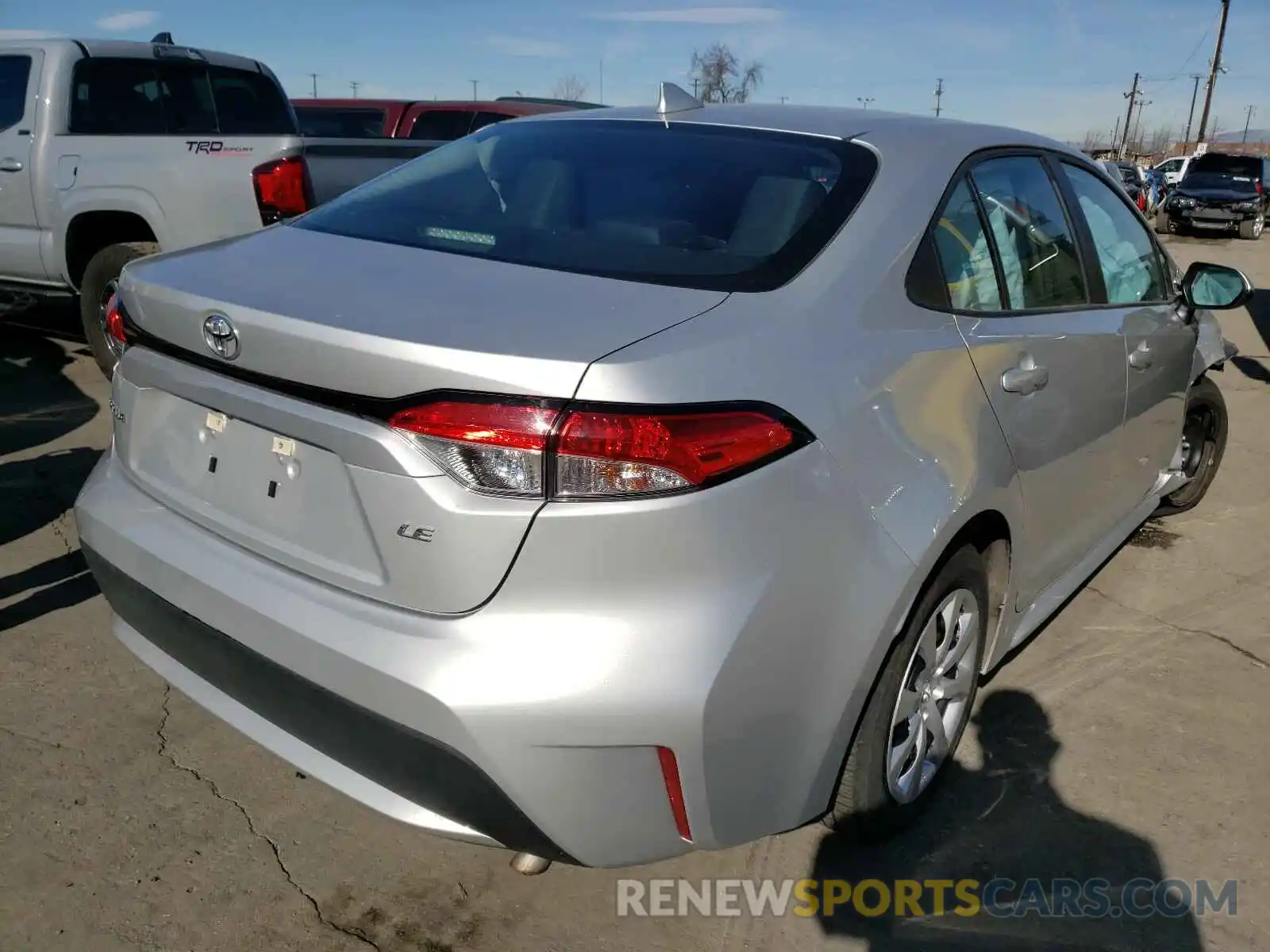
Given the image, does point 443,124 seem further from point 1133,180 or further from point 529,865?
point 1133,180

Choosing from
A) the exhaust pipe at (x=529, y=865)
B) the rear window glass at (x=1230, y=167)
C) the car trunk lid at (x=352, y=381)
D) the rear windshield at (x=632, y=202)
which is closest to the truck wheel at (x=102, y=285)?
the rear windshield at (x=632, y=202)

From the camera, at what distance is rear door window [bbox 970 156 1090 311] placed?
2.76 meters

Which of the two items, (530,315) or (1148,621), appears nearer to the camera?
(530,315)

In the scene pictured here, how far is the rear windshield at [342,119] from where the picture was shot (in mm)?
12266

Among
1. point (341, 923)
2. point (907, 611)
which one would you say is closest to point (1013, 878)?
point (907, 611)

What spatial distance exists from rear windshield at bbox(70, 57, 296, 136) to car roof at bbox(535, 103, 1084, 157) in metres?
4.35

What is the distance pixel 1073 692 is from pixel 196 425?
105 inches

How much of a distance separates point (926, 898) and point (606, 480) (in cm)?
139

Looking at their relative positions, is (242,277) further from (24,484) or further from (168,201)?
(168,201)

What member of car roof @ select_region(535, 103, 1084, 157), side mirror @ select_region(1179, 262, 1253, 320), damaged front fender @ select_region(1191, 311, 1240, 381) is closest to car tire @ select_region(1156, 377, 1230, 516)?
damaged front fender @ select_region(1191, 311, 1240, 381)

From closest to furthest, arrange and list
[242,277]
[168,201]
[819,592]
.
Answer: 1. [819,592]
2. [242,277]
3. [168,201]

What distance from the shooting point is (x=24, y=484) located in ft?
15.3

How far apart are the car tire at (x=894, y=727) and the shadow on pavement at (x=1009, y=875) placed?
10 cm

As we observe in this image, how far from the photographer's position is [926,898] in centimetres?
244
